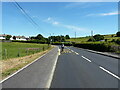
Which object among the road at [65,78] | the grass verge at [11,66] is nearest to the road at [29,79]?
the road at [65,78]

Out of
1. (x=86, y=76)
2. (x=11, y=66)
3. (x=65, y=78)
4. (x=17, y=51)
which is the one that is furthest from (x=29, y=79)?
(x=17, y=51)

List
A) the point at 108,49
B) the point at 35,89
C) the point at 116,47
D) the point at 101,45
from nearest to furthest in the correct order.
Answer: the point at 35,89
the point at 116,47
the point at 108,49
the point at 101,45

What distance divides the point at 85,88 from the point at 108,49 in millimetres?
28119

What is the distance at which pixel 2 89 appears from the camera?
7043mm

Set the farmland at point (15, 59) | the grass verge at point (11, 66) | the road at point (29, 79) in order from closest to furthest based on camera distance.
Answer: the road at point (29, 79), the grass verge at point (11, 66), the farmland at point (15, 59)

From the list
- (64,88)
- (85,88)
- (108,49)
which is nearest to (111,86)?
(85,88)

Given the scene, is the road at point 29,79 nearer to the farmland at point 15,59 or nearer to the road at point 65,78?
the road at point 65,78

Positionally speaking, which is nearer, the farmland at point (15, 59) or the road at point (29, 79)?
the road at point (29, 79)

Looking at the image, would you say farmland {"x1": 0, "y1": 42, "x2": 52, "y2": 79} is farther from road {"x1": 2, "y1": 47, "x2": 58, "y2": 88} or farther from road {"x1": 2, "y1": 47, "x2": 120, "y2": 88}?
road {"x1": 2, "y1": 47, "x2": 120, "y2": 88}

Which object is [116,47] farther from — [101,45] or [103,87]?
[103,87]

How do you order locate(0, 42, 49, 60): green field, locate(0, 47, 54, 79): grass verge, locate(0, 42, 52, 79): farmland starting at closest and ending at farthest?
1. locate(0, 47, 54, 79): grass verge
2. locate(0, 42, 52, 79): farmland
3. locate(0, 42, 49, 60): green field

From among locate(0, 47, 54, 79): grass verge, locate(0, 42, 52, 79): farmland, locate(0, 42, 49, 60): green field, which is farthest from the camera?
locate(0, 42, 49, 60): green field

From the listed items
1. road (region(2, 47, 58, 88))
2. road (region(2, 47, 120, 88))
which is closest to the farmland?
road (region(2, 47, 58, 88))

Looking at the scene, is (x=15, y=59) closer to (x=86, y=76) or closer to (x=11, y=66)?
(x=11, y=66)
